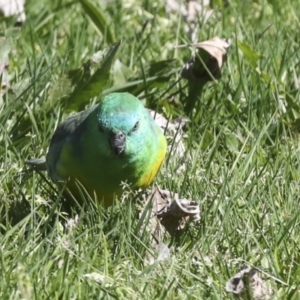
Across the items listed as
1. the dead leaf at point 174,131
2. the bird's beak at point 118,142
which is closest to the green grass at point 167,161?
the dead leaf at point 174,131

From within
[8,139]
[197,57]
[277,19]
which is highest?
[8,139]

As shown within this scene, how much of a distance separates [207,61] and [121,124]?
115 centimetres

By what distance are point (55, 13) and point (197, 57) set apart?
1311 mm

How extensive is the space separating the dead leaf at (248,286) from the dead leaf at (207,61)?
5.41ft

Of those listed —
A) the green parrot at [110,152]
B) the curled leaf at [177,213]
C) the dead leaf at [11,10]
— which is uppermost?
the dead leaf at [11,10]

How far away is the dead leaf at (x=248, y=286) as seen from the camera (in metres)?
2.64

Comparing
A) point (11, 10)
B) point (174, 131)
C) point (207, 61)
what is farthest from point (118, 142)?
point (11, 10)

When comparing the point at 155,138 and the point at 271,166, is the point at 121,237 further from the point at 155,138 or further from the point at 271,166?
the point at 271,166

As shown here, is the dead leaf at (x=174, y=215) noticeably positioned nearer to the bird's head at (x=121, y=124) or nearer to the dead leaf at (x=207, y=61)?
the bird's head at (x=121, y=124)

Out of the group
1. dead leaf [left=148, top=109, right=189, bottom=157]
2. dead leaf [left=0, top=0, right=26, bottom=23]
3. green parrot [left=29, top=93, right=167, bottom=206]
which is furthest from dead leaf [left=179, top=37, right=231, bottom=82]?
dead leaf [left=0, top=0, right=26, bottom=23]

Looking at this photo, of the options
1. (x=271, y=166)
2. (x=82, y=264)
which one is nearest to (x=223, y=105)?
(x=271, y=166)

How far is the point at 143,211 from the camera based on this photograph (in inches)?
122

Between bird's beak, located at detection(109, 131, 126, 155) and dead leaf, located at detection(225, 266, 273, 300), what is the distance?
69 cm

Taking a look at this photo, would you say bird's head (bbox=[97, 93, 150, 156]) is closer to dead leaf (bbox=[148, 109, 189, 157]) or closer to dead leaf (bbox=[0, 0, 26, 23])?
dead leaf (bbox=[148, 109, 189, 157])
